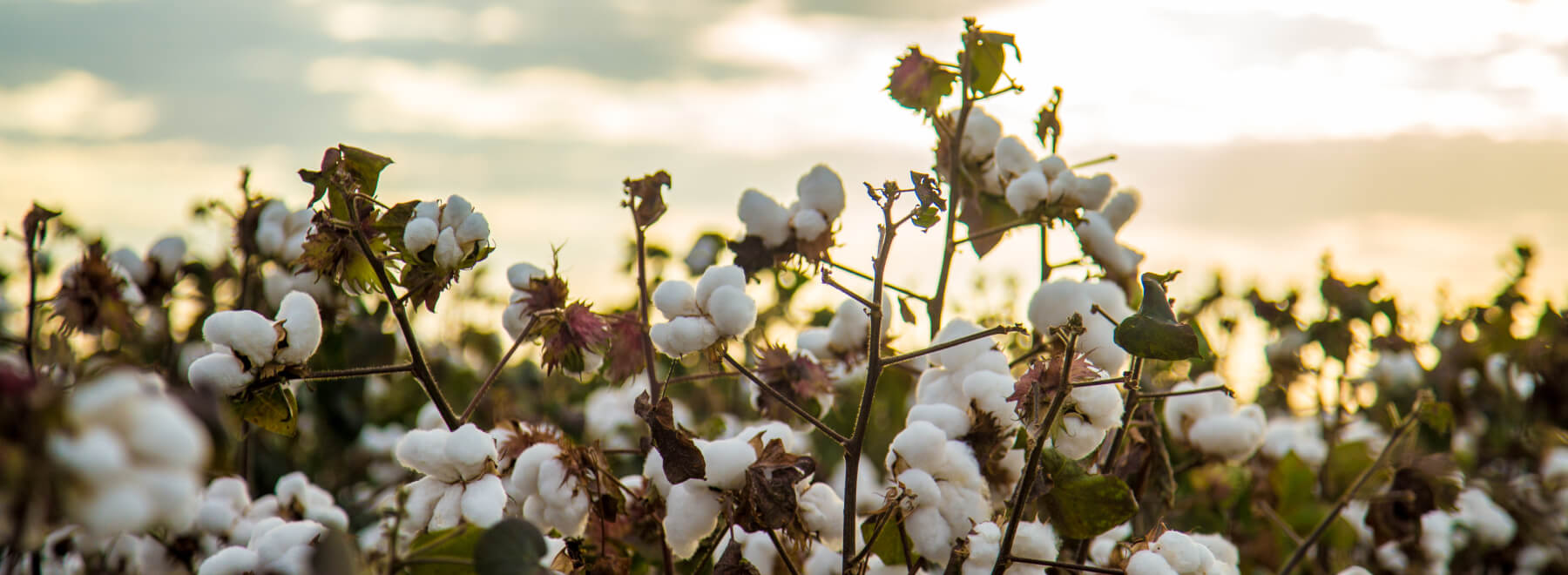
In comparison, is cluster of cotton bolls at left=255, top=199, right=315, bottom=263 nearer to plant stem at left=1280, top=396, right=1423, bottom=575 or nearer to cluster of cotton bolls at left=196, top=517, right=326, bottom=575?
cluster of cotton bolls at left=196, top=517, right=326, bottom=575

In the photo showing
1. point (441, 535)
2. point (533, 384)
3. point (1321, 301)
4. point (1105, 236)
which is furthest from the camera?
point (533, 384)

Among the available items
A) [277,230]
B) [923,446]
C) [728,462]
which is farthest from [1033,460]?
[277,230]

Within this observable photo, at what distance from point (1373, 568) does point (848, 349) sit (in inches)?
47.8

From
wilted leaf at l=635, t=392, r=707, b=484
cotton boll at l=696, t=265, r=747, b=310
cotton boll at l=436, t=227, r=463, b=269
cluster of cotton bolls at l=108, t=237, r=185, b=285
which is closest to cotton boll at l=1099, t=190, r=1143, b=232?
cotton boll at l=696, t=265, r=747, b=310

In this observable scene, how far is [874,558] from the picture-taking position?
3.50 feet

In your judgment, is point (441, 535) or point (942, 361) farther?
point (942, 361)

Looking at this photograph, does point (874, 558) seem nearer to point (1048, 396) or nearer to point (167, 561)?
point (1048, 396)

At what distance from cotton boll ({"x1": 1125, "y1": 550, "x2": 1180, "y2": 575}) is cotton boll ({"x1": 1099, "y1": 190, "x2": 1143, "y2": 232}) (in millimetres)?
458

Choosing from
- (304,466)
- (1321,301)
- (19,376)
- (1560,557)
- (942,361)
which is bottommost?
(1560,557)

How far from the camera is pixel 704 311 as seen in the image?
0.94m

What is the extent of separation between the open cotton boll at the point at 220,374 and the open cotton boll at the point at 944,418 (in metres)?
0.54

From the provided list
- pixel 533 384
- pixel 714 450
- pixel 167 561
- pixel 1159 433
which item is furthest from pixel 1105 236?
pixel 533 384

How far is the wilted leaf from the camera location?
2.82ft

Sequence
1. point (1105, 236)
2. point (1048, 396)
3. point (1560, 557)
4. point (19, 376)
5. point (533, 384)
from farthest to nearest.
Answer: point (533, 384) → point (1560, 557) → point (1105, 236) → point (1048, 396) → point (19, 376)
